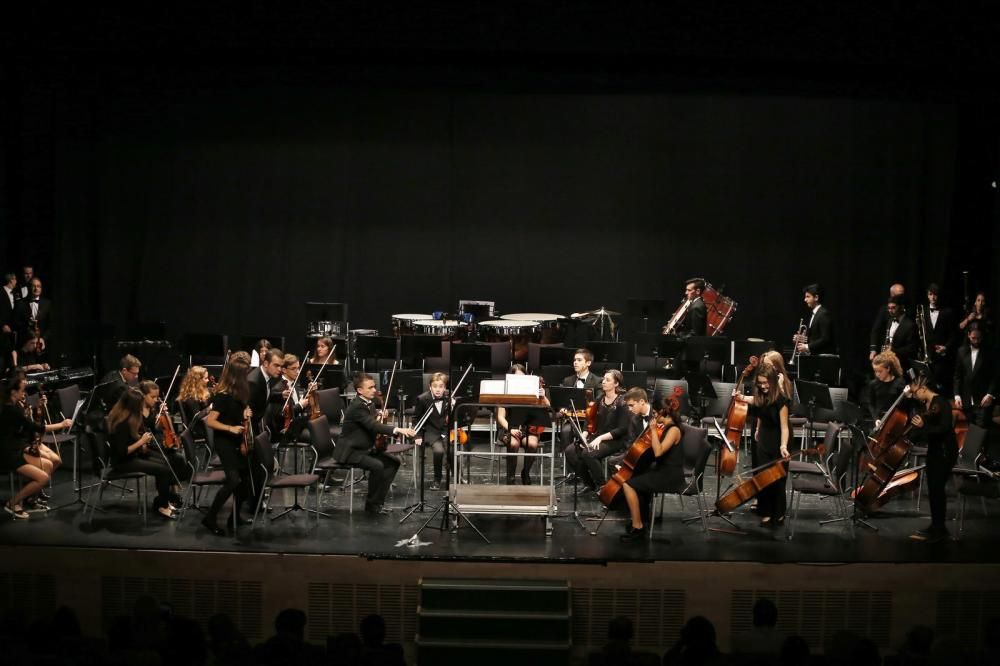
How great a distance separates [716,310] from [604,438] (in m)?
5.40

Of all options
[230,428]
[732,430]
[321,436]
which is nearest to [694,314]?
[732,430]

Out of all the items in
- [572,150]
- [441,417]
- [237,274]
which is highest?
[572,150]

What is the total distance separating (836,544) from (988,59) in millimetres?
5427

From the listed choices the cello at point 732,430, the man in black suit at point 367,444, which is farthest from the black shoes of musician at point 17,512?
the cello at point 732,430

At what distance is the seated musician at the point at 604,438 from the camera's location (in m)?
10.0

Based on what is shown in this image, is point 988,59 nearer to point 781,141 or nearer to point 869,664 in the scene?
point 781,141

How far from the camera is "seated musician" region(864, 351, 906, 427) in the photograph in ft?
35.1

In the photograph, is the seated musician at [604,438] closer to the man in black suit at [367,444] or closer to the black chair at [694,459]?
the black chair at [694,459]

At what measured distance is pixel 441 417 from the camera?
35.5ft

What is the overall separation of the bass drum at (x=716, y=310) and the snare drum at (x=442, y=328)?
3.28 metres

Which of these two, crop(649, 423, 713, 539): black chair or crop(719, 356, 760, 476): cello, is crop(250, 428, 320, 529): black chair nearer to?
crop(649, 423, 713, 539): black chair

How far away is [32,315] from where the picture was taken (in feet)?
46.0

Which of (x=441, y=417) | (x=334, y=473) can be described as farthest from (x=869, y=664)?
(x=334, y=473)

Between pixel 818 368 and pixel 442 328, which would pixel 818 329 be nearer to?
pixel 818 368
